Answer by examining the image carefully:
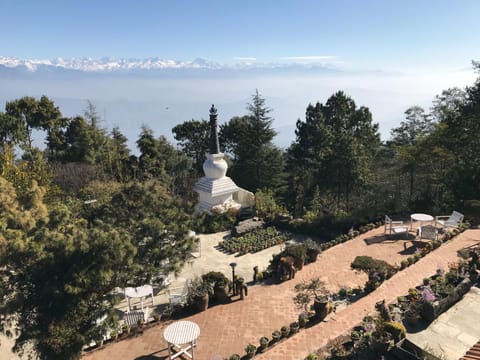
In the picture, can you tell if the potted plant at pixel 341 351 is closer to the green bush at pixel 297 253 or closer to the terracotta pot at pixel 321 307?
the terracotta pot at pixel 321 307

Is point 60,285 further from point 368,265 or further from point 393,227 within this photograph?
point 393,227

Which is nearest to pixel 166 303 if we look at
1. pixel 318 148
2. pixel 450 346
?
pixel 450 346

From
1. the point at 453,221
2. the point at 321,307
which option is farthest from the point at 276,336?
the point at 453,221

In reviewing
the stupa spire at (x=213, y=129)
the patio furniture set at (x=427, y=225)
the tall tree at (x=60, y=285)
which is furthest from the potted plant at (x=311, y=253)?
the stupa spire at (x=213, y=129)

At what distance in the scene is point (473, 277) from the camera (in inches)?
396

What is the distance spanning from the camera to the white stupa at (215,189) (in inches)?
932

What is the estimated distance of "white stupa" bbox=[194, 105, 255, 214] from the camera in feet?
77.7

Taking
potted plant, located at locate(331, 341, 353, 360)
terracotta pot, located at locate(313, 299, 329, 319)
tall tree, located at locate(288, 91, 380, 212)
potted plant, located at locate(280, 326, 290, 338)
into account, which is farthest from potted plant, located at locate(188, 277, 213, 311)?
tall tree, located at locate(288, 91, 380, 212)

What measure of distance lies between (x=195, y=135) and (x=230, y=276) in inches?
876

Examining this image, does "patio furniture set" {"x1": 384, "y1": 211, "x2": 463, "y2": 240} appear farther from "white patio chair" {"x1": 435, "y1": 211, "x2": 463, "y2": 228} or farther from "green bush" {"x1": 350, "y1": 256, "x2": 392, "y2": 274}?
"green bush" {"x1": 350, "y1": 256, "x2": 392, "y2": 274}

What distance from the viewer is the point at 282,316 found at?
10.6 meters

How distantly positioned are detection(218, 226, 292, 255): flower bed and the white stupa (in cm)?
413

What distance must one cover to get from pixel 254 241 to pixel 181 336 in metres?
10.1

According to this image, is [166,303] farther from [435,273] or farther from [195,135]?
[195,135]
